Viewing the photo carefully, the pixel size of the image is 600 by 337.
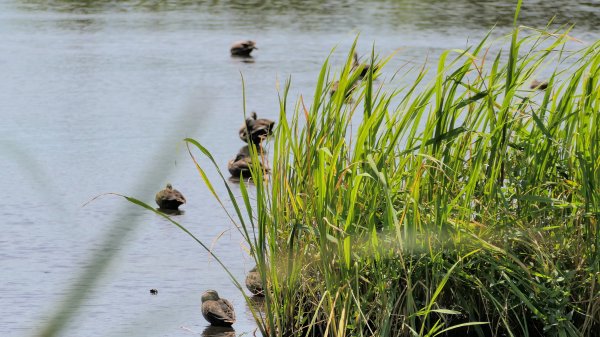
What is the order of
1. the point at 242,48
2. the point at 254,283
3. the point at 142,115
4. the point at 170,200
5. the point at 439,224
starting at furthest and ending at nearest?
the point at 242,48
the point at 142,115
the point at 170,200
the point at 254,283
the point at 439,224

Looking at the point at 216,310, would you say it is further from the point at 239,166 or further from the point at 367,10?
the point at 367,10

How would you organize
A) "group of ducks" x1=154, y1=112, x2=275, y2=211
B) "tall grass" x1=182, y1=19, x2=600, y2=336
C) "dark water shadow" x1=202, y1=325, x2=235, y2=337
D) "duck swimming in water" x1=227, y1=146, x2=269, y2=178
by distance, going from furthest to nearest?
"duck swimming in water" x1=227, y1=146, x2=269, y2=178
"group of ducks" x1=154, y1=112, x2=275, y2=211
"dark water shadow" x1=202, y1=325, x2=235, y2=337
"tall grass" x1=182, y1=19, x2=600, y2=336

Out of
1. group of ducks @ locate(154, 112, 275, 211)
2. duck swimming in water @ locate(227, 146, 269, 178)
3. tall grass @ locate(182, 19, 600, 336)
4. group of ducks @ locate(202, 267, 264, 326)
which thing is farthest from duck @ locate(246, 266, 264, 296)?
duck swimming in water @ locate(227, 146, 269, 178)

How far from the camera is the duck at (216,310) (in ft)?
18.7

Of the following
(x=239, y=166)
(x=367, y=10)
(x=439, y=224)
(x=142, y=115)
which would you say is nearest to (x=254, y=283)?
(x=439, y=224)

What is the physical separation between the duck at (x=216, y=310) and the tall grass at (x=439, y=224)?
2.07 ft

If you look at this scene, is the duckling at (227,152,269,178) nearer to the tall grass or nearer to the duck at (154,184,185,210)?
the duck at (154,184,185,210)

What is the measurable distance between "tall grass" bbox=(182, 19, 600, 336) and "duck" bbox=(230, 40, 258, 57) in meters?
11.5

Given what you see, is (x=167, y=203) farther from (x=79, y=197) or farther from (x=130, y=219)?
(x=130, y=219)

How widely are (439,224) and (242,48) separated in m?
12.0

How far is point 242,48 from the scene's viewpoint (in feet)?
54.2

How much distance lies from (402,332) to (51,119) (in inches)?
302

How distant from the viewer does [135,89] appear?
1368 centimetres

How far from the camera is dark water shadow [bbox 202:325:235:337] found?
225 inches
